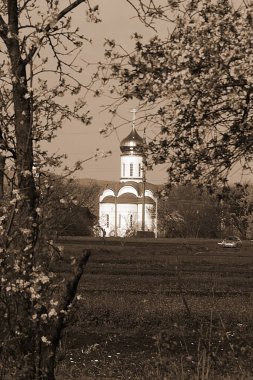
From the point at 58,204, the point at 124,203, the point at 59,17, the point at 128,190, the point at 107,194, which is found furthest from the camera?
the point at 107,194

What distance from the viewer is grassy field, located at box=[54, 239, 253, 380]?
7289mm

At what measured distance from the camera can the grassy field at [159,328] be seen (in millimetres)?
7289

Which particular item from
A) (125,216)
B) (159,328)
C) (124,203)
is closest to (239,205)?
(159,328)

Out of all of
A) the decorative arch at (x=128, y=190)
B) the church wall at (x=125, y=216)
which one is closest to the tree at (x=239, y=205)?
the church wall at (x=125, y=216)

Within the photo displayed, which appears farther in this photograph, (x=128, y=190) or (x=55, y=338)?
(x=128, y=190)

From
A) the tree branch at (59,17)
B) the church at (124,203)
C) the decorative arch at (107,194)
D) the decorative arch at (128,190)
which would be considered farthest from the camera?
the decorative arch at (107,194)

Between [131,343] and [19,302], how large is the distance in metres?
8.64

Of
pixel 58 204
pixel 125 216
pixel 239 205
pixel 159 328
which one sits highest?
pixel 125 216

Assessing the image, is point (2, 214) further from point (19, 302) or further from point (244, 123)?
point (244, 123)

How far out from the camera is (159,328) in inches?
619

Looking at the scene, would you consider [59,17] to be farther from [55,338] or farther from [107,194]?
[107,194]

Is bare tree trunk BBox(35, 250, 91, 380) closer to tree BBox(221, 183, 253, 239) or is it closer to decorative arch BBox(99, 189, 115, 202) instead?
tree BBox(221, 183, 253, 239)

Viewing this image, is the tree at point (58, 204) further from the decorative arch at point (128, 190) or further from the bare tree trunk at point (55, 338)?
the decorative arch at point (128, 190)

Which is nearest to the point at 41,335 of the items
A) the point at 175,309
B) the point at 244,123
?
the point at 244,123
